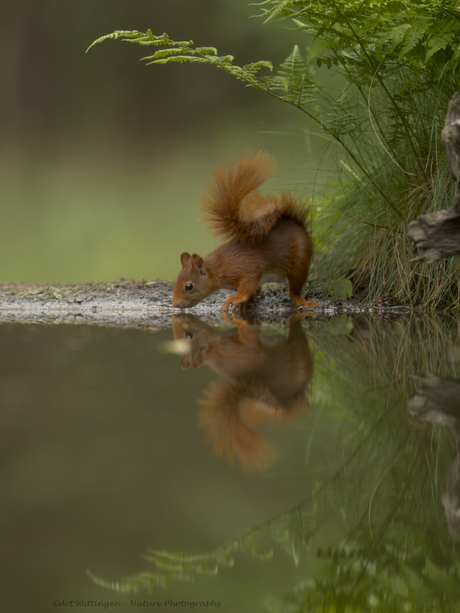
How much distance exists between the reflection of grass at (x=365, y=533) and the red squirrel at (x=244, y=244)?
2224 mm

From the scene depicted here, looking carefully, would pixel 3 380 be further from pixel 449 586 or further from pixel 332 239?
pixel 332 239

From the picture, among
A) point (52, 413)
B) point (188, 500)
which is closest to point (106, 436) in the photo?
point (52, 413)

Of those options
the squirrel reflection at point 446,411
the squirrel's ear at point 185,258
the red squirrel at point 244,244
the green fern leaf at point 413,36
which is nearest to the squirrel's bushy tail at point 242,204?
the red squirrel at point 244,244

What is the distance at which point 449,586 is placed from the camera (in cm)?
57

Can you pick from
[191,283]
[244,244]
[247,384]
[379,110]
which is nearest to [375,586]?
[247,384]

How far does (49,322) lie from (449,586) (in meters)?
2.52

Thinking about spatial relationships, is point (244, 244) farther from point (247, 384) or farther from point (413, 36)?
point (247, 384)

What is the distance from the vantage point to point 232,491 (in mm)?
739

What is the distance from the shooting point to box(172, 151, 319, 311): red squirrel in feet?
10.7

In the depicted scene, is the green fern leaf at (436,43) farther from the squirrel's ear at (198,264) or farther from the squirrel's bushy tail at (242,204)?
the squirrel's ear at (198,264)

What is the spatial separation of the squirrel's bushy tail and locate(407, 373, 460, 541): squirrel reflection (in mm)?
2005

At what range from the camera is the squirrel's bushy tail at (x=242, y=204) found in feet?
10.6

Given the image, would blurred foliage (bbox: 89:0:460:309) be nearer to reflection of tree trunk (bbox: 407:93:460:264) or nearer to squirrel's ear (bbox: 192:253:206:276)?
squirrel's ear (bbox: 192:253:206:276)

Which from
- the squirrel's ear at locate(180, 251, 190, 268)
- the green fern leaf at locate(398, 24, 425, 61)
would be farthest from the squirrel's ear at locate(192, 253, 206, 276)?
the green fern leaf at locate(398, 24, 425, 61)
